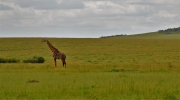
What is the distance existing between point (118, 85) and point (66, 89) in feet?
7.39

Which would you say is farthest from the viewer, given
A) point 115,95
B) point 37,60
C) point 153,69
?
point 37,60

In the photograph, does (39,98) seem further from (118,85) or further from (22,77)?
(22,77)

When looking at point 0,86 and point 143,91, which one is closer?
point 143,91

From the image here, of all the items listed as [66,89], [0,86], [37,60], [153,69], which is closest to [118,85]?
[66,89]

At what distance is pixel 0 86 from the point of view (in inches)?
599

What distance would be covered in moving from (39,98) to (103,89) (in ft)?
8.56

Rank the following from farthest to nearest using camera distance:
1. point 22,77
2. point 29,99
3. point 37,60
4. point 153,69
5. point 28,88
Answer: point 37,60 → point 153,69 → point 22,77 → point 28,88 → point 29,99

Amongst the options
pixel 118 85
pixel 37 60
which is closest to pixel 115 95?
pixel 118 85

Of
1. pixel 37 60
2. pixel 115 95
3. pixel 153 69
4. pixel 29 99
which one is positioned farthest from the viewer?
pixel 37 60

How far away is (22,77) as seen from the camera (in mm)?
18625

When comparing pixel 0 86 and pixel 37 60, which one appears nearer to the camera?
pixel 0 86

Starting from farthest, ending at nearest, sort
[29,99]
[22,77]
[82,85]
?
[22,77] → [82,85] → [29,99]

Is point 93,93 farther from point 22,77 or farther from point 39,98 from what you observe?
point 22,77

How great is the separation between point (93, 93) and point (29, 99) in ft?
7.88
